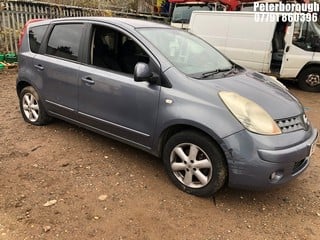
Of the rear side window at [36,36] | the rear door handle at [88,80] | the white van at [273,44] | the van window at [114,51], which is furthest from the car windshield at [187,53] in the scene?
the white van at [273,44]

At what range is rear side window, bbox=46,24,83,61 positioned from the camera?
14.1ft

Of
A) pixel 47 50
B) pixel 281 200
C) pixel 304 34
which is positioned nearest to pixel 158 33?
pixel 47 50

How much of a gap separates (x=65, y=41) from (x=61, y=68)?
368 mm

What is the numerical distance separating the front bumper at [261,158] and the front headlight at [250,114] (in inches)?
2.6

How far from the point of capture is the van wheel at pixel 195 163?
10.5 feet

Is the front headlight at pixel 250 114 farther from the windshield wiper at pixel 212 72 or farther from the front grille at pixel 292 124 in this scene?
the windshield wiper at pixel 212 72

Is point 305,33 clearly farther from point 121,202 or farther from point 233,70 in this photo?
point 121,202

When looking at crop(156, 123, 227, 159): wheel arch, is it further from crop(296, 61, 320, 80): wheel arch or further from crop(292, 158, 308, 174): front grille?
crop(296, 61, 320, 80): wheel arch

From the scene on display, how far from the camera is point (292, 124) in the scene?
326cm

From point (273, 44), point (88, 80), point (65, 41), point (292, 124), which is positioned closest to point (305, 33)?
point (273, 44)

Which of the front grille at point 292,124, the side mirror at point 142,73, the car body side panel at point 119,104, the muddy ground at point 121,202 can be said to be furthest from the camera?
the car body side panel at point 119,104

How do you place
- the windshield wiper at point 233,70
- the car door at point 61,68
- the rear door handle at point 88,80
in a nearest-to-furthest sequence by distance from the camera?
1. the windshield wiper at point 233,70
2. the rear door handle at point 88,80
3. the car door at point 61,68

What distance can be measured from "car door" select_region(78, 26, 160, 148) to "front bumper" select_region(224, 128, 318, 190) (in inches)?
36.3

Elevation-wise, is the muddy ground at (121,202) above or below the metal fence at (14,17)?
below
